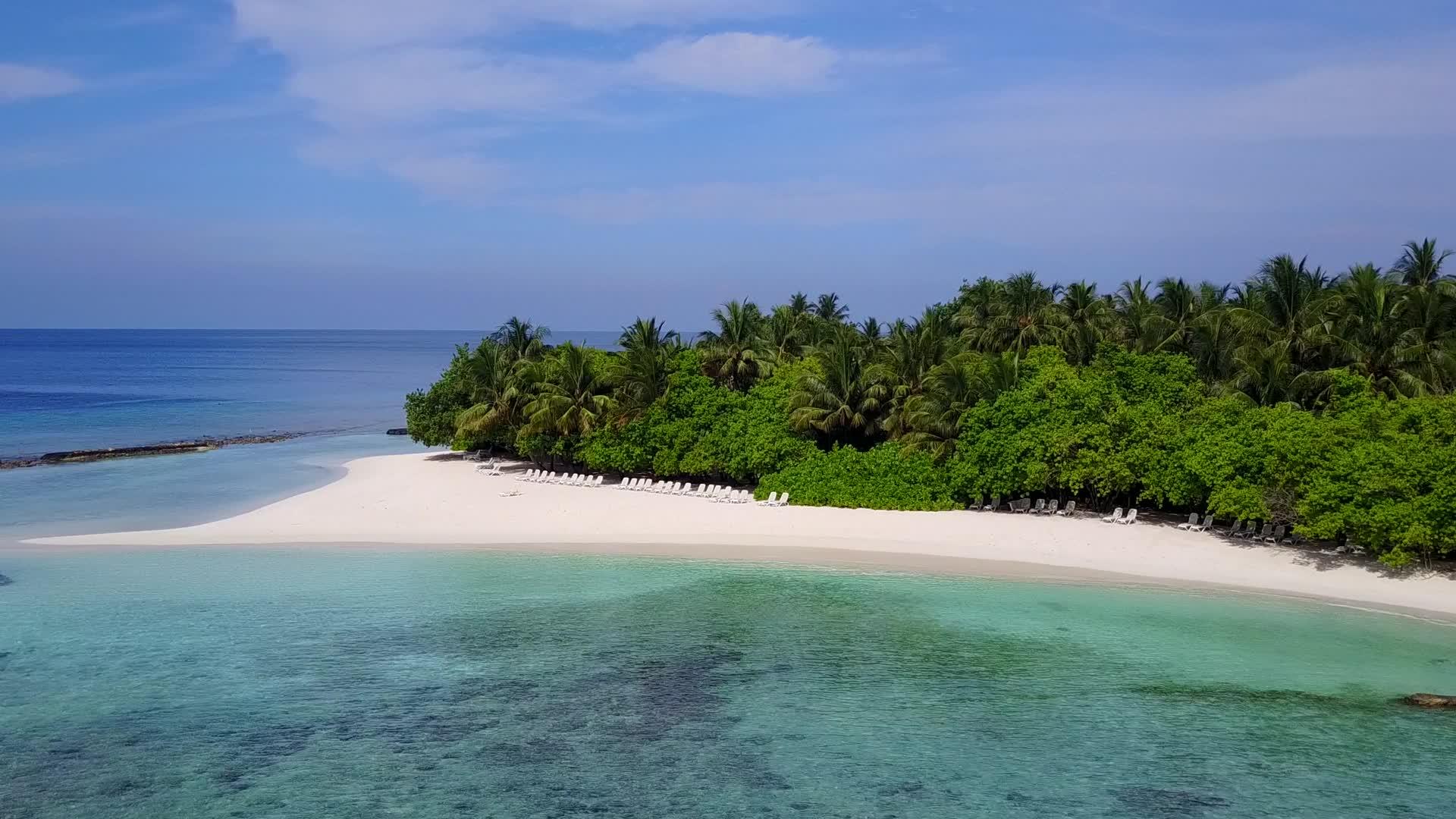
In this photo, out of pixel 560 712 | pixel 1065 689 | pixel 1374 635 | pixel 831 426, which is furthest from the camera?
pixel 831 426

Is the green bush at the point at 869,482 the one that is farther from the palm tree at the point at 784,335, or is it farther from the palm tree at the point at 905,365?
the palm tree at the point at 784,335

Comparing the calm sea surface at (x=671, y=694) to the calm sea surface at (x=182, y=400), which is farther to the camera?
the calm sea surface at (x=182, y=400)

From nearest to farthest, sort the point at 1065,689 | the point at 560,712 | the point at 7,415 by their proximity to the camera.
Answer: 1. the point at 560,712
2. the point at 1065,689
3. the point at 7,415

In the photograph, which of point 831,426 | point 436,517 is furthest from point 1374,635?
point 436,517

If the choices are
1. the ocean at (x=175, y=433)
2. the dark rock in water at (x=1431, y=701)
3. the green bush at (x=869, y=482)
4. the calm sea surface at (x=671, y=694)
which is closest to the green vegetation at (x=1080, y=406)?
the green bush at (x=869, y=482)

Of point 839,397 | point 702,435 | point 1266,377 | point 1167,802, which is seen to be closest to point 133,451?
point 702,435

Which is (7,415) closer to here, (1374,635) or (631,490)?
(631,490)
